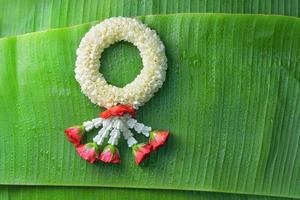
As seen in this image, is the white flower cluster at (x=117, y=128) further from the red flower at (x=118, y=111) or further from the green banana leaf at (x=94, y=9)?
the green banana leaf at (x=94, y=9)

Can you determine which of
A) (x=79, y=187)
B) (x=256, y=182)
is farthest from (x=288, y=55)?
(x=79, y=187)

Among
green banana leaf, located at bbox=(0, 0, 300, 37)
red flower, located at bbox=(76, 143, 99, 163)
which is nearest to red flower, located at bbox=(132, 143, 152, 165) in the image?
red flower, located at bbox=(76, 143, 99, 163)

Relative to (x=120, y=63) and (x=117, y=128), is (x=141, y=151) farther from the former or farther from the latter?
(x=120, y=63)

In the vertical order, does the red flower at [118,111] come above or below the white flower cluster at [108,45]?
below

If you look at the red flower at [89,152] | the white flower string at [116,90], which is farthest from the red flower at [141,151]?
the red flower at [89,152]

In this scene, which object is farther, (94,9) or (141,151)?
(94,9)

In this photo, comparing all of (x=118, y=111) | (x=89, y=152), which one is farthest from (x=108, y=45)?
(x=89, y=152)
